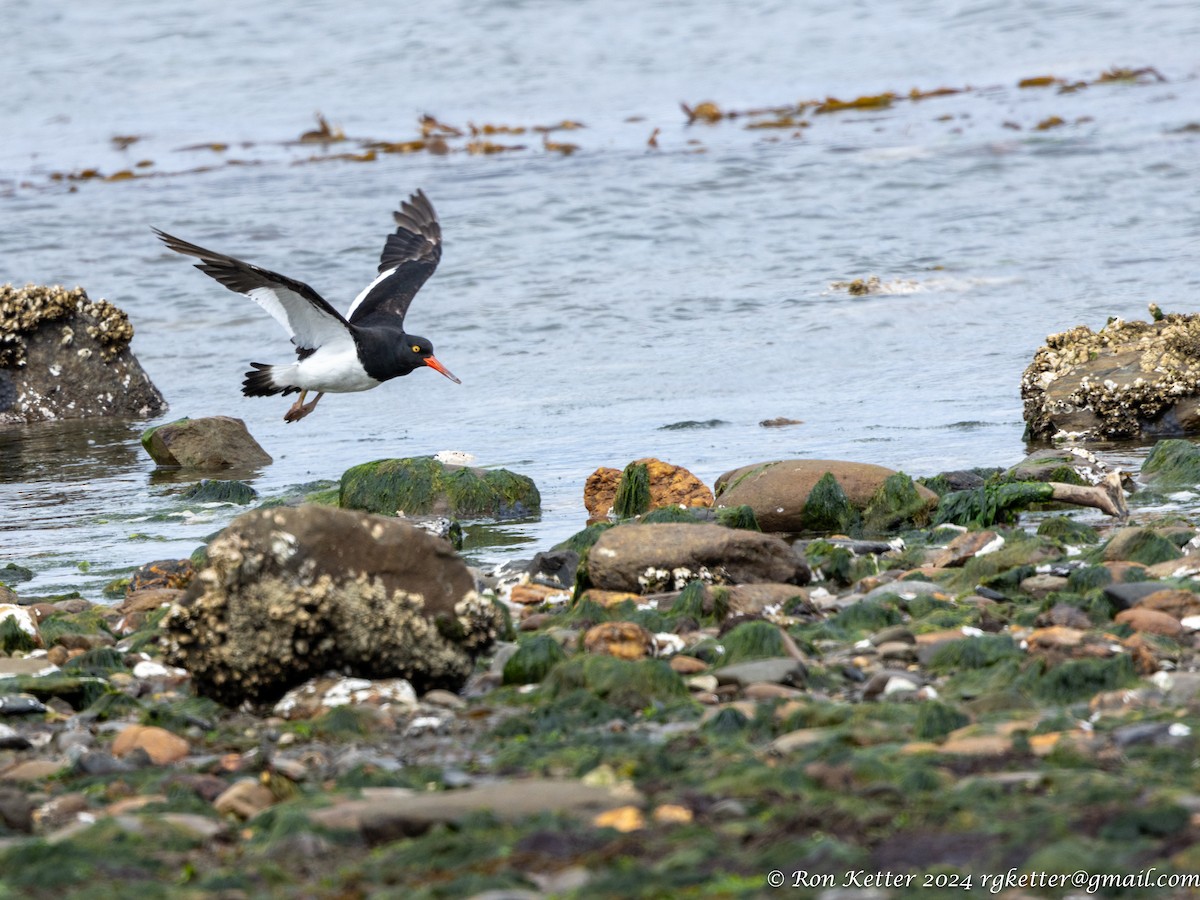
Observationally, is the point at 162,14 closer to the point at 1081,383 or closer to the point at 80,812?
the point at 1081,383

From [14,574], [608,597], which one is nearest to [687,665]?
[608,597]

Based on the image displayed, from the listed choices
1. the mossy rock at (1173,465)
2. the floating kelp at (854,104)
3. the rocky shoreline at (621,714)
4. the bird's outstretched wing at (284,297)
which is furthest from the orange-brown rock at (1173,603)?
the floating kelp at (854,104)

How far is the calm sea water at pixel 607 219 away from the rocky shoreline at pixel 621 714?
181cm

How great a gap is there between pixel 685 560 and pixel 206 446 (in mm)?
5033

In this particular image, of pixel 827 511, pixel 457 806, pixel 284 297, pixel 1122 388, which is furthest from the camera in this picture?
pixel 284 297

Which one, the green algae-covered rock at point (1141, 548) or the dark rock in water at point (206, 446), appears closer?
the green algae-covered rock at point (1141, 548)

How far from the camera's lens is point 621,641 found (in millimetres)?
4734

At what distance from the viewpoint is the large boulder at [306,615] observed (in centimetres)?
443

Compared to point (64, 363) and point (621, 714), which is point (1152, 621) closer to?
point (621, 714)

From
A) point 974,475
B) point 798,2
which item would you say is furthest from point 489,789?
point 798,2

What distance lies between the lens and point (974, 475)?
761cm

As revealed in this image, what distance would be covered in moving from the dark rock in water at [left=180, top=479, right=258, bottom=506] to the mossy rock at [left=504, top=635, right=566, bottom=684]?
4.19 metres

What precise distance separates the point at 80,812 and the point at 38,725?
2.91 ft

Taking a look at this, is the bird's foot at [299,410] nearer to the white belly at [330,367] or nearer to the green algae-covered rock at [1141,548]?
the white belly at [330,367]
